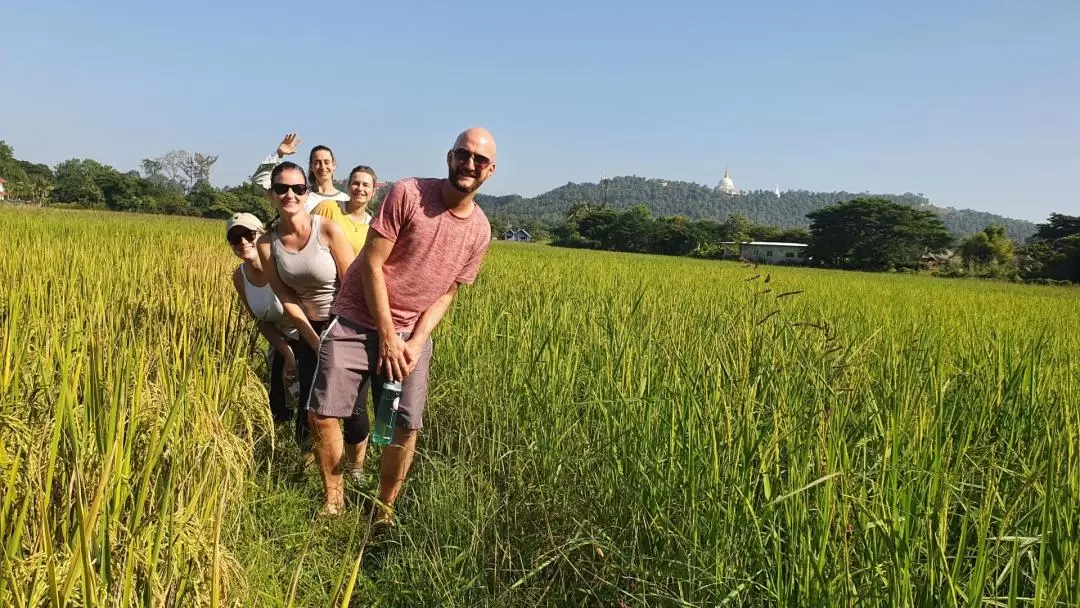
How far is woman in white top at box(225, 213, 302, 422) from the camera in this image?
288 cm

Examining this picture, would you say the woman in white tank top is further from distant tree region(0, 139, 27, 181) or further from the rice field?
distant tree region(0, 139, 27, 181)

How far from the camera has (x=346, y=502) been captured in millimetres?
2621

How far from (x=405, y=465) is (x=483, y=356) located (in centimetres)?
102

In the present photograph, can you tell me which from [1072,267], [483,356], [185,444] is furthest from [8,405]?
[1072,267]

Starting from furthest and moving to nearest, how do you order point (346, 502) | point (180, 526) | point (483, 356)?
1. point (483, 356)
2. point (346, 502)
3. point (180, 526)

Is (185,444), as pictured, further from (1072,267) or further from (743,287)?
(1072,267)

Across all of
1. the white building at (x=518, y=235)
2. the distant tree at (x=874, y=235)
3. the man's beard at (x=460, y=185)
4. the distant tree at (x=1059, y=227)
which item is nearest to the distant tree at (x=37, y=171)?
the white building at (x=518, y=235)

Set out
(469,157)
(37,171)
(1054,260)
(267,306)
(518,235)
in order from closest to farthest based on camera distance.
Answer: (469,157), (267,306), (1054,260), (37,171), (518,235)

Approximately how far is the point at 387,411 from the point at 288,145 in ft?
7.60

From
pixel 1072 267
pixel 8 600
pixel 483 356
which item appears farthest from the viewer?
pixel 1072 267

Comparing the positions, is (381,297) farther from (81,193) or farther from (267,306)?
(81,193)

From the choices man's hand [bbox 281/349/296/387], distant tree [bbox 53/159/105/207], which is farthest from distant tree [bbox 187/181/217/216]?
man's hand [bbox 281/349/296/387]

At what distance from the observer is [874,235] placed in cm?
4597

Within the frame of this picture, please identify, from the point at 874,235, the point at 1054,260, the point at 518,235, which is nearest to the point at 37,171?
the point at 518,235
